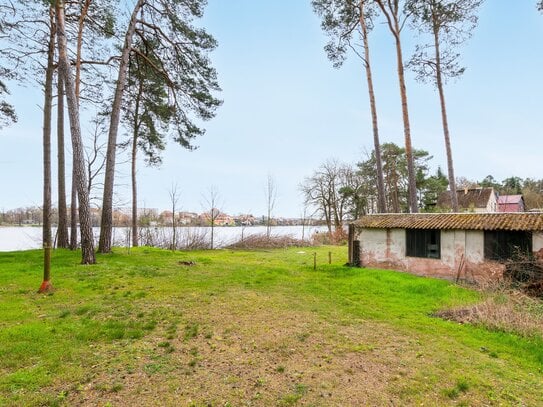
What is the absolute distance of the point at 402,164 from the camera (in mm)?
27375

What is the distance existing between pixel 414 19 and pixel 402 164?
1577 centimetres

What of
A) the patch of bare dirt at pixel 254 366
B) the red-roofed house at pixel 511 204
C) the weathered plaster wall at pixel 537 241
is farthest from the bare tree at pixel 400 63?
the red-roofed house at pixel 511 204

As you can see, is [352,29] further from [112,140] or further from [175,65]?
[112,140]

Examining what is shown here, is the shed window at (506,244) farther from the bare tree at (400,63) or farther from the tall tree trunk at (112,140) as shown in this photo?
the tall tree trunk at (112,140)

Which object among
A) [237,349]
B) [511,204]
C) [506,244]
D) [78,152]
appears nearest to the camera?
[237,349]

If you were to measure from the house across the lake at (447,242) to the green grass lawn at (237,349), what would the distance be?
254cm

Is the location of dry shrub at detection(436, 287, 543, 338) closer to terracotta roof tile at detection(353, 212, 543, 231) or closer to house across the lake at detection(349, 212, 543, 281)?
house across the lake at detection(349, 212, 543, 281)

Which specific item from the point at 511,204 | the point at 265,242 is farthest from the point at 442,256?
the point at 511,204

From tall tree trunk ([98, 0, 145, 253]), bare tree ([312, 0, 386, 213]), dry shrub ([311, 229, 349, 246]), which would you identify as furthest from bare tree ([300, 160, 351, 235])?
tall tree trunk ([98, 0, 145, 253])

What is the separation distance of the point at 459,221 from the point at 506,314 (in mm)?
5066

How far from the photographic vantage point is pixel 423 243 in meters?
11.0

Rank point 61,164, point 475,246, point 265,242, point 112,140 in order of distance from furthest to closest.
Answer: point 265,242 → point 61,164 → point 112,140 → point 475,246

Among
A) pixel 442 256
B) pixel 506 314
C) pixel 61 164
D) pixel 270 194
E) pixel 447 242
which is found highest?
pixel 61 164

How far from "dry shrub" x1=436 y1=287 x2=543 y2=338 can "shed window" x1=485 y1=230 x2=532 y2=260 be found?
2.30 metres
